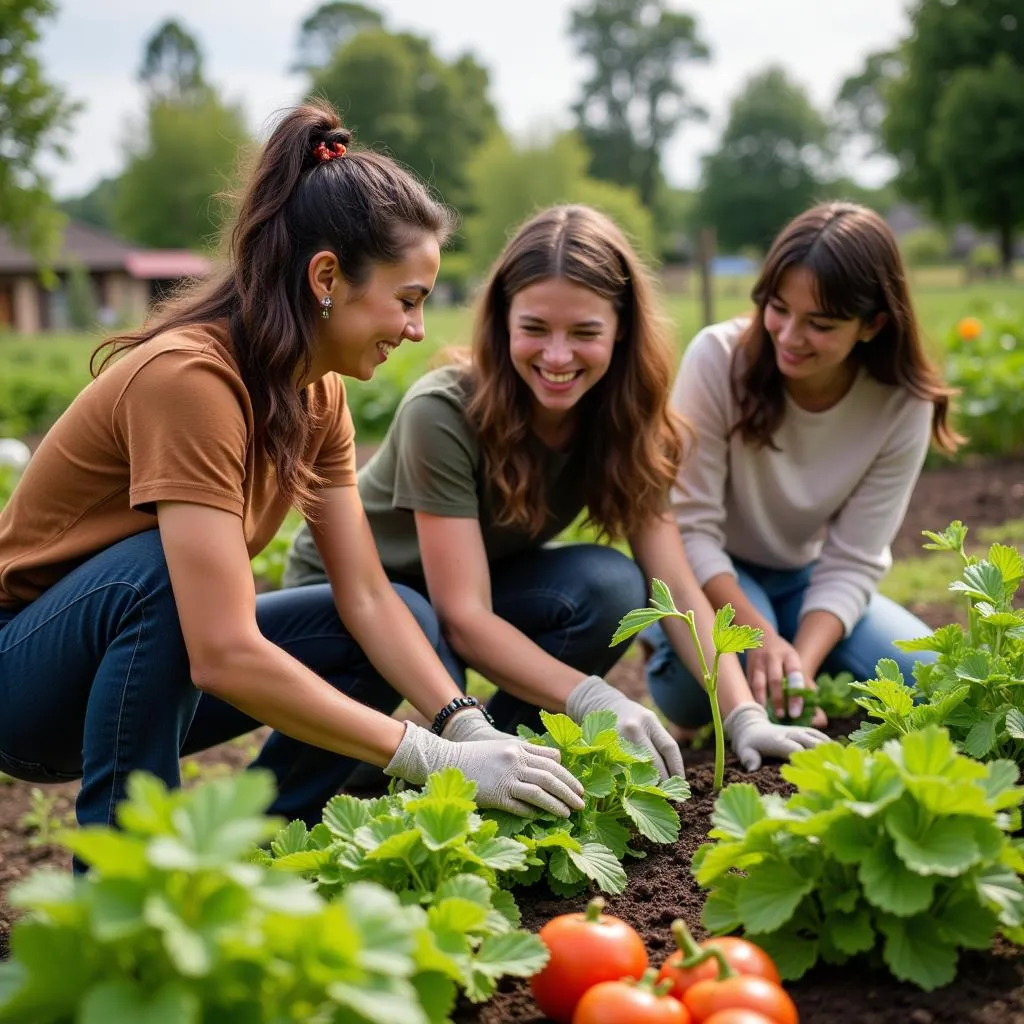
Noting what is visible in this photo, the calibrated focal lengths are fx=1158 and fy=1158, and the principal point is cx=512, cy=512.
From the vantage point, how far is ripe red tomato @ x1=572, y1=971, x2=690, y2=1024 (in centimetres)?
131

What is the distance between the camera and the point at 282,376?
1.98 metres

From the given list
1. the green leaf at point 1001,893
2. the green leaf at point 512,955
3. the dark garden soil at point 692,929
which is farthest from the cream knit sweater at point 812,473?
the green leaf at point 512,955

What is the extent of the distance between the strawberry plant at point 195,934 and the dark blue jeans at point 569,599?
1.62 meters

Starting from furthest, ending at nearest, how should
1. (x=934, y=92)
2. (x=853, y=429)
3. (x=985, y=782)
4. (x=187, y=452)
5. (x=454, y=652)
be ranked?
(x=934, y=92) → (x=853, y=429) → (x=454, y=652) → (x=187, y=452) → (x=985, y=782)

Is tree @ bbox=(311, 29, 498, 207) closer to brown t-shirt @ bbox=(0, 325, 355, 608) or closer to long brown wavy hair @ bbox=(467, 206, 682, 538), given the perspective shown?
long brown wavy hair @ bbox=(467, 206, 682, 538)

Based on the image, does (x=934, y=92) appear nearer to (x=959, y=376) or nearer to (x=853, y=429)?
(x=959, y=376)

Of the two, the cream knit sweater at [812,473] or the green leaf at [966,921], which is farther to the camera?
the cream knit sweater at [812,473]

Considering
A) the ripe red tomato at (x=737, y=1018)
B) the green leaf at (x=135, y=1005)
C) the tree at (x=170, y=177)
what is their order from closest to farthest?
the green leaf at (x=135, y=1005) → the ripe red tomato at (x=737, y=1018) → the tree at (x=170, y=177)

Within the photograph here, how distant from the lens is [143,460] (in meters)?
1.84

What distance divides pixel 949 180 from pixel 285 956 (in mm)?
31434

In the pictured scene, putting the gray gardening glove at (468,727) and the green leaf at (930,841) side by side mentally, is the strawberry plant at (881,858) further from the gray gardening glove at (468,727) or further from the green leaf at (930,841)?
the gray gardening glove at (468,727)

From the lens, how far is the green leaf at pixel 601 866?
5.99 ft

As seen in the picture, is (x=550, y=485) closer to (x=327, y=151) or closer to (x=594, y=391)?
(x=594, y=391)

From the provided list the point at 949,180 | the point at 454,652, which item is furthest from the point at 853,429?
the point at 949,180
